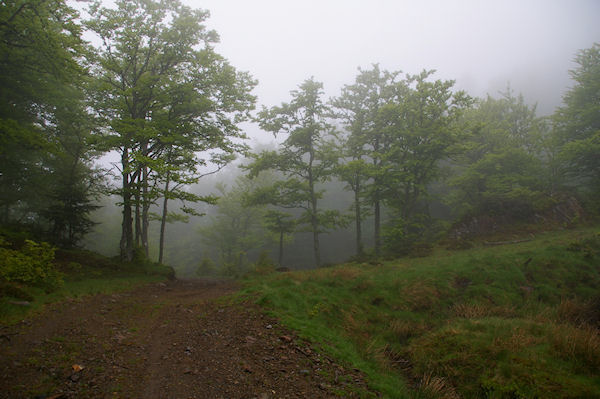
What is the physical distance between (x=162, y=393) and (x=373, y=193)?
1937 cm

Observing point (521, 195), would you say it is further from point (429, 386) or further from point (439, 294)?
point (429, 386)

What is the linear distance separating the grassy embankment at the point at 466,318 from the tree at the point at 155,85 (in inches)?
406

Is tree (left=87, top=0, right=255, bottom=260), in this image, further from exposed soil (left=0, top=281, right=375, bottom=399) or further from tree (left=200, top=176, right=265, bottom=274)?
tree (left=200, top=176, right=265, bottom=274)

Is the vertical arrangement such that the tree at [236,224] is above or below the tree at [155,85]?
below

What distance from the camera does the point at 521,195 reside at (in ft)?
65.6

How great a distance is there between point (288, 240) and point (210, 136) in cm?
1658

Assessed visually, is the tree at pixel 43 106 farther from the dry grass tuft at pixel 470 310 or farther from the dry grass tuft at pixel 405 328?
the dry grass tuft at pixel 470 310

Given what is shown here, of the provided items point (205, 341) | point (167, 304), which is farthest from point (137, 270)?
point (205, 341)


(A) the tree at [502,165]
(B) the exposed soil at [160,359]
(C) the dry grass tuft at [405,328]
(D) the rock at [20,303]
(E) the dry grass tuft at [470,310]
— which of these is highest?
(A) the tree at [502,165]

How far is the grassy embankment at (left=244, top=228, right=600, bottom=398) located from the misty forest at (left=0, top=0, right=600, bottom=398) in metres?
0.06

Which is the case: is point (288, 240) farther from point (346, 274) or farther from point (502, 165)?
point (502, 165)

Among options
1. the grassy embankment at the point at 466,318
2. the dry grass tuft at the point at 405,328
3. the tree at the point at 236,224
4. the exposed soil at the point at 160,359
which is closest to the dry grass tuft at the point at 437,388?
the grassy embankment at the point at 466,318

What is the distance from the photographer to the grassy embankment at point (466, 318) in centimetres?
538

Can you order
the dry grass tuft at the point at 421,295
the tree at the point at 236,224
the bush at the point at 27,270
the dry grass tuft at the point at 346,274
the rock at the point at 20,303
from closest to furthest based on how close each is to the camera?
the rock at the point at 20,303 < the bush at the point at 27,270 < the dry grass tuft at the point at 421,295 < the dry grass tuft at the point at 346,274 < the tree at the point at 236,224
